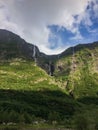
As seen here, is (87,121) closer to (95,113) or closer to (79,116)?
(79,116)

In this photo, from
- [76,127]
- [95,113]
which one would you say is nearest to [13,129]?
[76,127]

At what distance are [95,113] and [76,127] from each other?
65.2 ft

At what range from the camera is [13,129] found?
Answer: 186 metres

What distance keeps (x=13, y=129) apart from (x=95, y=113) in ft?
154

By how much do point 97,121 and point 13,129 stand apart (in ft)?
149

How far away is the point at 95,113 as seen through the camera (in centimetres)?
19450

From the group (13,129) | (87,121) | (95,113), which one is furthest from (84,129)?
(13,129)

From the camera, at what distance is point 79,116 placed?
6954 inches

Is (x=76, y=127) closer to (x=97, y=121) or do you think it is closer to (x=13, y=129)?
(x=97, y=121)

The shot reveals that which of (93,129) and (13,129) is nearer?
(93,129)

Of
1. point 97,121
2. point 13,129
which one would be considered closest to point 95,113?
point 97,121

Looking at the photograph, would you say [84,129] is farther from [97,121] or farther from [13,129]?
[13,129]

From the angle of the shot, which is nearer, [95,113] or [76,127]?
[76,127]

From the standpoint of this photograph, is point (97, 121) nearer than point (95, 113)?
Yes
